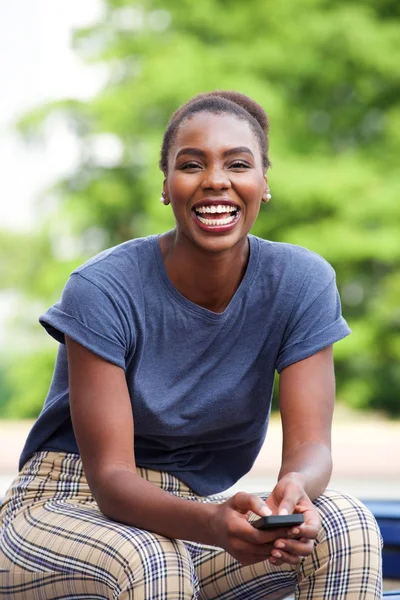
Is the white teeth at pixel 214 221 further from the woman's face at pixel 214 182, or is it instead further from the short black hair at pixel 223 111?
the short black hair at pixel 223 111

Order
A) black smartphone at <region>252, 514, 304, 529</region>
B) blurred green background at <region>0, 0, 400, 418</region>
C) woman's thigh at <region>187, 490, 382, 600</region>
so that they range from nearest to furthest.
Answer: black smartphone at <region>252, 514, 304, 529</region> → woman's thigh at <region>187, 490, 382, 600</region> → blurred green background at <region>0, 0, 400, 418</region>

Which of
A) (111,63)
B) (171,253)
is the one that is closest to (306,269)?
(171,253)

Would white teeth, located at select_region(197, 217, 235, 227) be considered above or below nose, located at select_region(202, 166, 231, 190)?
below

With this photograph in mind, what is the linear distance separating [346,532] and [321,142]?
24.3 ft

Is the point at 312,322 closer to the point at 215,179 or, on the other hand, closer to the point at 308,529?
the point at 215,179

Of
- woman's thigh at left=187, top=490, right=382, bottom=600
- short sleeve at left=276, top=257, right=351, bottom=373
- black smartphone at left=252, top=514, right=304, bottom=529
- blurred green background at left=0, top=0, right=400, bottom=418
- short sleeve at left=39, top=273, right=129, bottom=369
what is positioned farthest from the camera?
blurred green background at left=0, top=0, right=400, bottom=418

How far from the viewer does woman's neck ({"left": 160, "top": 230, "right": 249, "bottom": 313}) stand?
1.70 meters

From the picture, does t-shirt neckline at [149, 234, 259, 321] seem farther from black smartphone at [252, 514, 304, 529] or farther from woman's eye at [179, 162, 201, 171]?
black smartphone at [252, 514, 304, 529]

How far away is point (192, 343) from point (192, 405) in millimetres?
110

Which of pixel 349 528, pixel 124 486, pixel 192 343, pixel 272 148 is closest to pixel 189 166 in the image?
pixel 192 343

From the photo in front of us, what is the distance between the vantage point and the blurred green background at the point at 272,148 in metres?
8.16

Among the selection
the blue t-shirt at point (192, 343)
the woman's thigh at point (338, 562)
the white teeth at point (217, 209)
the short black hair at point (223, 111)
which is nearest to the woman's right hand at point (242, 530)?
the woman's thigh at point (338, 562)

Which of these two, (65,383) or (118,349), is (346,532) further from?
(65,383)

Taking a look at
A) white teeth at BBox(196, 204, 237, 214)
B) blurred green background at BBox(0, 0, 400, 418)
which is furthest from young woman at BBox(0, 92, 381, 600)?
blurred green background at BBox(0, 0, 400, 418)
